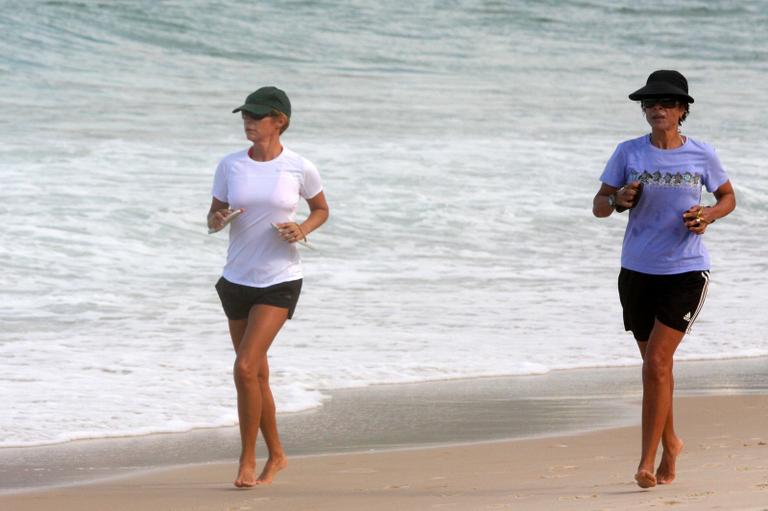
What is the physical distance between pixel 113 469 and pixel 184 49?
2689cm

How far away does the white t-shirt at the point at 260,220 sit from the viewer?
16.8 ft

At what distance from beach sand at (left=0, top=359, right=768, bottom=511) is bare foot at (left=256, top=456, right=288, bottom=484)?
0.19ft

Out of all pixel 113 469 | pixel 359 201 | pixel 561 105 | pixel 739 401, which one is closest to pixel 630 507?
pixel 113 469

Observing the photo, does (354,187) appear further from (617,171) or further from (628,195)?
(628,195)

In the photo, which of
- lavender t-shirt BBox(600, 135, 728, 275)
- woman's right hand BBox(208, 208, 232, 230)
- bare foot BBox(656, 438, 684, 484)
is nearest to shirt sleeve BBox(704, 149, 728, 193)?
lavender t-shirt BBox(600, 135, 728, 275)

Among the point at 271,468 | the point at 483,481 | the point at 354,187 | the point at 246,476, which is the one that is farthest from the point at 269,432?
the point at 354,187

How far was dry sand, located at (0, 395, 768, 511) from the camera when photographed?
14.9 ft

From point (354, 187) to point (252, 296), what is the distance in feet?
43.1

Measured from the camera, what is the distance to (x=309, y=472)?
5582 millimetres

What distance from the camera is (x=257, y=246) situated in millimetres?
5141

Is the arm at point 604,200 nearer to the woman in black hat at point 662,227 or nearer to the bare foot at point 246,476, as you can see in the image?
the woman in black hat at point 662,227

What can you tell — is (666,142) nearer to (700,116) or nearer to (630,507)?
(630,507)

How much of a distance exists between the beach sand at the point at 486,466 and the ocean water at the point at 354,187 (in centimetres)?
88

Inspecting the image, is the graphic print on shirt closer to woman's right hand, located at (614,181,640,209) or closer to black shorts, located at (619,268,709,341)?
A: woman's right hand, located at (614,181,640,209)
